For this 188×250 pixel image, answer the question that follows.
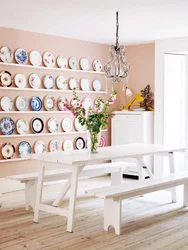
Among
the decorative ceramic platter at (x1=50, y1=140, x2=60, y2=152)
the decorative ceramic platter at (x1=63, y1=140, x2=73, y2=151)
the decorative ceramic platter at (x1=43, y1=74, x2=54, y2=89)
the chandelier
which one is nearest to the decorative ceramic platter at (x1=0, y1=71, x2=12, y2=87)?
the decorative ceramic platter at (x1=43, y1=74, x2=54, y2=89)

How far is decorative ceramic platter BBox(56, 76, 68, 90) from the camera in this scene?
273 inches

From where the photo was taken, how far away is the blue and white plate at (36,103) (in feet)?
21.5

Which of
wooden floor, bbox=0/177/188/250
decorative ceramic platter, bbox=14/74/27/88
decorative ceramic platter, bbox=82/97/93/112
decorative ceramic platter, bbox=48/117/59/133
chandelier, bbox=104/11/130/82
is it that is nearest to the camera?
wooden floor, bbox=0/177/188/250

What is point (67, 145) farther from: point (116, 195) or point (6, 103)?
point (116, 195)

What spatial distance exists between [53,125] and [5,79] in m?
1.10

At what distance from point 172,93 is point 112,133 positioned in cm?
120

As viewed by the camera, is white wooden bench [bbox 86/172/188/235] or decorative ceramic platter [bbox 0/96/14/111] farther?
decorative ceramic platter [bbox 0/96/14/111]

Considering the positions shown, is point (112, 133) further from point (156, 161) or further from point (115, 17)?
point (115, 17)

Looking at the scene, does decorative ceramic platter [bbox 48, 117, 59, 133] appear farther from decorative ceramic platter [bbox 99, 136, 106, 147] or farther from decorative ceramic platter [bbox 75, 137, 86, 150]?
decorative ceramic platter [bbox 99, 136, 106, 147]

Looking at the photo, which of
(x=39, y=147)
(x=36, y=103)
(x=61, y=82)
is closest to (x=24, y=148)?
(x=39, y=147)

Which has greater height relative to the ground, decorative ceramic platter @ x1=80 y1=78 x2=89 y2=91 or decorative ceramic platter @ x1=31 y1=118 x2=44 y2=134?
decorative ceramic platter @ x1=80 y1=78 x2=89 y2=91

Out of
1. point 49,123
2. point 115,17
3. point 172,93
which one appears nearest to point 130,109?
point 172,93

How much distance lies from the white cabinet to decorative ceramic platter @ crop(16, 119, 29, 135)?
1720 millimetres

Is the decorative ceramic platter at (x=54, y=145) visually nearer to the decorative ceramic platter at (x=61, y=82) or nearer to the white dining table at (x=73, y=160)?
the decorative ceramic platter at (x=61, y=82)
